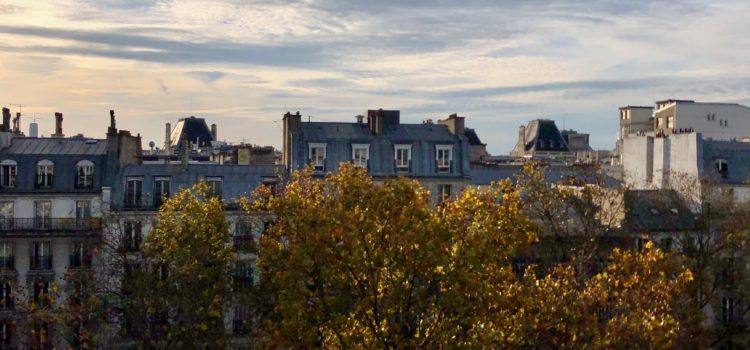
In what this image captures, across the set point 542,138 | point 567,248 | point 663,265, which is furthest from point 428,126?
point 542,138

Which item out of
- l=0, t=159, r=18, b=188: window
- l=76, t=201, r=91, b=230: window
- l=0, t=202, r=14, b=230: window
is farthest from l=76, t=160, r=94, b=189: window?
l=0, t=202, r=14, b=230: window

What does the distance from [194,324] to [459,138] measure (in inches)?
1248

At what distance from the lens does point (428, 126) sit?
194 feet

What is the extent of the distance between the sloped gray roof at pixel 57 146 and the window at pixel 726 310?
3597 cm

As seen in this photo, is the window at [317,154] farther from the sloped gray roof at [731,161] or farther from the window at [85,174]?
the sloped gray roof at [731,161]

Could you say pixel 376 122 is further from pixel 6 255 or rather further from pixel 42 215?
pixel 6 255

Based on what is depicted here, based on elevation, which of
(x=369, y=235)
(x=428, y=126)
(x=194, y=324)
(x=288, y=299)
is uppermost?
(x=428, y=126)

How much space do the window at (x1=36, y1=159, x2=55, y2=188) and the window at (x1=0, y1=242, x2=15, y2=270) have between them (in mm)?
3702

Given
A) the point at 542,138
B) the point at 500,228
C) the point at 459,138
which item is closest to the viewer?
the point at 500,228

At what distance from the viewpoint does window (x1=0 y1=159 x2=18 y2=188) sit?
51.4m

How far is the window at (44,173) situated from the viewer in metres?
51.6

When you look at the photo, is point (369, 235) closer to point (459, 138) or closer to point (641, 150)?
point (459, 138)

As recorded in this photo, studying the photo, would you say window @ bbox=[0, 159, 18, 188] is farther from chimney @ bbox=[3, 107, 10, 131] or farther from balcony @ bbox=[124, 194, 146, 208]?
balcony @ bbox=[124, 194, 146, 208]

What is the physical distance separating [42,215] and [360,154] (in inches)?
750
